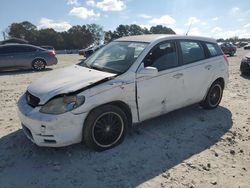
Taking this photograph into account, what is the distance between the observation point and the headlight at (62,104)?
402 centimetres

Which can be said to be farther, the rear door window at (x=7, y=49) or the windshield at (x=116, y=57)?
the rear door window at (x=7, y=49)

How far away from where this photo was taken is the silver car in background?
14.2 metres

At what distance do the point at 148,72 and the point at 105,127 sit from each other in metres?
1.11

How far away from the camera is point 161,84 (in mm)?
5004

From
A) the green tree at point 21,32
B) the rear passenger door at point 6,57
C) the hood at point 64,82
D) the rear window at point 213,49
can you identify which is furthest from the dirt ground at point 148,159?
the green tree at point 21,32

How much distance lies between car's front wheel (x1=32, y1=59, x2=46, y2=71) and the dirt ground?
9.34m

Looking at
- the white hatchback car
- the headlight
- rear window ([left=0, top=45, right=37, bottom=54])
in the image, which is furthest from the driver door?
rear window ([left=0, top=45, right=37, bottom=54])

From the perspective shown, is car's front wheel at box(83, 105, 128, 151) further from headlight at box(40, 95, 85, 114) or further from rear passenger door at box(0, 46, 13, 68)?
rear passenger door at box(0, 46, 13, 68)

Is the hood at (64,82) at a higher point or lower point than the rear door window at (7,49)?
lower

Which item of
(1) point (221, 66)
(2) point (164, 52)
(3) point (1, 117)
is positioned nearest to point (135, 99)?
(2) point (164, 52)

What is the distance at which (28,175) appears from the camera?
3.86 meters

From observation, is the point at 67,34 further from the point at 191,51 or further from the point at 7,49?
the point at 191,51

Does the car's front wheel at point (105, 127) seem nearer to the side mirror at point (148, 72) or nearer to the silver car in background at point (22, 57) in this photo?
the side mirror at point (148, 72)

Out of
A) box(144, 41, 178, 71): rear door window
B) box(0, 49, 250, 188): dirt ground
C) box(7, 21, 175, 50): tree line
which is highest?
box(7, 21, 175, 50): tree line
